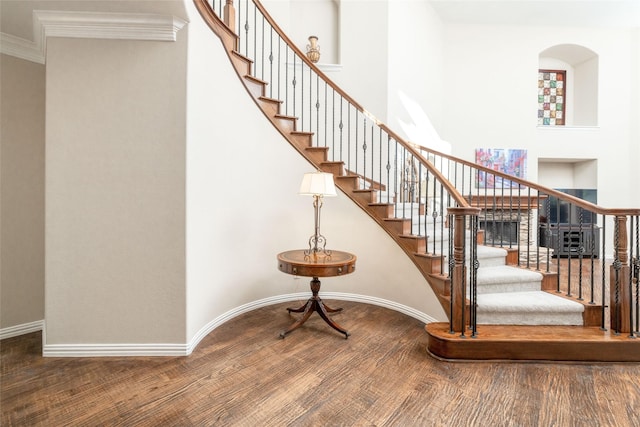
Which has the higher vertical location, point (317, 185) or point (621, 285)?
point (317, 185)

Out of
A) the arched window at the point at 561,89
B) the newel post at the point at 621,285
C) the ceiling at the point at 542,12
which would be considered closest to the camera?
the newel post at the point at 621,285

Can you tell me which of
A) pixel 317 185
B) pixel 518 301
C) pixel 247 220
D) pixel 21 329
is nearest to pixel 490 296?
pixel 518 301

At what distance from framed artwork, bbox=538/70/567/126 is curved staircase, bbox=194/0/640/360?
217 inches

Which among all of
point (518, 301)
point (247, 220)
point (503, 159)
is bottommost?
point (518, 301)

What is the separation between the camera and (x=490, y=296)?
306cm

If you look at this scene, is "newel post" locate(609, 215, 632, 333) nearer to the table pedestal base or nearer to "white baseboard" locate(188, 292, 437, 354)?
"white baseboard" locate(188, 292, 437, 354)

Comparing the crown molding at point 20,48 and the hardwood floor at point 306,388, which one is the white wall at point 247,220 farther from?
the crown molding at point 20,48

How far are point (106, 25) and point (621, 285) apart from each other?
14.0 feet

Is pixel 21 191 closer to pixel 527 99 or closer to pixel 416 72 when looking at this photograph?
pixel 416 72

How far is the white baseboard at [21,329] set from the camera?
285 cm

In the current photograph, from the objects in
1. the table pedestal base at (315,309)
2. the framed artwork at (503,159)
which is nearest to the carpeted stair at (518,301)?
the table pedestal base at (315,309)

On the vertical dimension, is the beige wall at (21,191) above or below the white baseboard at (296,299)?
above

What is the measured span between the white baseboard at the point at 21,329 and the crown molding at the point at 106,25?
7.67ft

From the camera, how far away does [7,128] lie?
2838 mm
